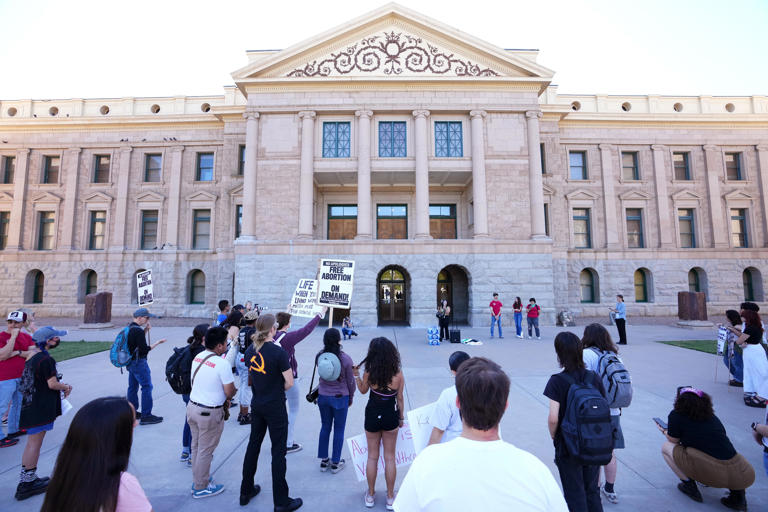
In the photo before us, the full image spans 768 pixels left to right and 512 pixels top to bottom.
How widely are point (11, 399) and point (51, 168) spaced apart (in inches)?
1296

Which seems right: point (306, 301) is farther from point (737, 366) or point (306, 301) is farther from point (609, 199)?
point (609, 199)

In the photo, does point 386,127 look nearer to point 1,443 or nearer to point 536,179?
point 536,179

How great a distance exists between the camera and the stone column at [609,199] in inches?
1064

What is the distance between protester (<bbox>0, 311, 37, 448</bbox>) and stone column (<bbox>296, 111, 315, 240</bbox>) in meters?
16.4

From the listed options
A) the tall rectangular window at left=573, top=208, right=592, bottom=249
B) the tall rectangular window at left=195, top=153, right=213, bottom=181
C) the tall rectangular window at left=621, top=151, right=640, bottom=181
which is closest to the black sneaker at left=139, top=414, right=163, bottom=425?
the tall rectangular window at left=195, top=153, right=213, bottom=181

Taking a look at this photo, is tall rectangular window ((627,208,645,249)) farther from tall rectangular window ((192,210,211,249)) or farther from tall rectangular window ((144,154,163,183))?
tall rectangular window ((144,154,163,183))

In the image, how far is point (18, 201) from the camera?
1097 inches

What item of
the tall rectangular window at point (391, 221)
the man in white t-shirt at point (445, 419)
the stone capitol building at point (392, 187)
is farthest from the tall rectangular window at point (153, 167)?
the man in white t-shirt at point (445, 419)

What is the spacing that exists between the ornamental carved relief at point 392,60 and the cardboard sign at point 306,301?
18330mm

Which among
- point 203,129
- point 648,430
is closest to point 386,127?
point 203,129

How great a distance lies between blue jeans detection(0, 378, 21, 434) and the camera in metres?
5.58

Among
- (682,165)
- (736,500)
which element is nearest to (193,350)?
(736,500)

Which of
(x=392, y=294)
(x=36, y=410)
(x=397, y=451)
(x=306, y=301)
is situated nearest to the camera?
(x=397, y=451)

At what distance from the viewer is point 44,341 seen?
17.3 feet
